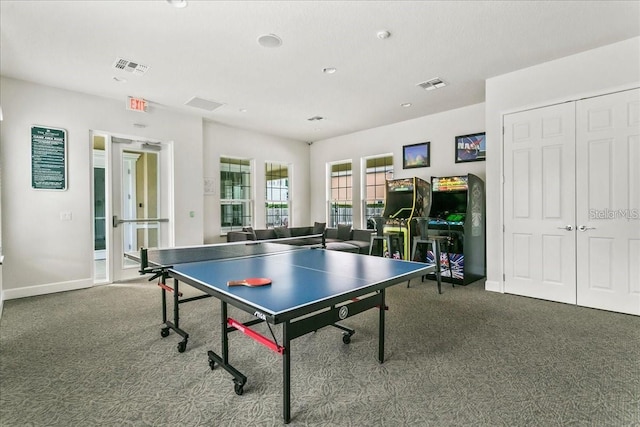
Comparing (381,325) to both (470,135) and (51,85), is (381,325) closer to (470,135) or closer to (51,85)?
(470,135)

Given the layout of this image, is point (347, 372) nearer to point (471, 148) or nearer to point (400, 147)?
point (471, 148)

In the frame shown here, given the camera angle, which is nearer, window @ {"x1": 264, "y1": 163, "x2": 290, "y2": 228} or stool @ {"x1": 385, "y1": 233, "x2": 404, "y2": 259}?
stool @ {"x1": 385, "y1": 233, "x2": 404, "y2": 259}

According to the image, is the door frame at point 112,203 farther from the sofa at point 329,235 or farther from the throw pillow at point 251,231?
the throw pillow at point 251,231

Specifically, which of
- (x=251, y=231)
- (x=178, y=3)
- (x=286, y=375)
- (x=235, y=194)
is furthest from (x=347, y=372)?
(x=235, y=194)

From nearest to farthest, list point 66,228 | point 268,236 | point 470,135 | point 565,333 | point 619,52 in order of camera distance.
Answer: point 565,333 < point 619,52 < point 66,228 < point 470,135 < point 268,236

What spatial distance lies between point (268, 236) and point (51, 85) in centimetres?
434

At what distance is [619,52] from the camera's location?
3500 millimetres

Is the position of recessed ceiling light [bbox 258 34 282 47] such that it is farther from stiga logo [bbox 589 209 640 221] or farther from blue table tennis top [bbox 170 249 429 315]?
stiga logo [bbox 589 209 640 221]

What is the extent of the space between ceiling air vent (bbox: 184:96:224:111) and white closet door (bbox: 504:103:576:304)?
4.54 meters

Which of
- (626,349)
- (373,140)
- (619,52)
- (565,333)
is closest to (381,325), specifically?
(565,333)

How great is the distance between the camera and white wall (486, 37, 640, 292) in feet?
11.5

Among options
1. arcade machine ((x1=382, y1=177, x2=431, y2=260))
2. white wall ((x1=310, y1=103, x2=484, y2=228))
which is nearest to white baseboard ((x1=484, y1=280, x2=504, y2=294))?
arcade machine ((x1=382, y1=177, x2=431, y2=260))

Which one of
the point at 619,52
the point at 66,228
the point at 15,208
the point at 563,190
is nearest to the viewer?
the point at 619,52

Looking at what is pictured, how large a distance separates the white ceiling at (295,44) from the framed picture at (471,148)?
72 centimetres
